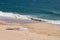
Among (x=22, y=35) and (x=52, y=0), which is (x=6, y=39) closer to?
(x=22, y=35)

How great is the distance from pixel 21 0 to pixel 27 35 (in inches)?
1107

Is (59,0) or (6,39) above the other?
(6,39)

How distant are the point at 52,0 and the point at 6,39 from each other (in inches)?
1150

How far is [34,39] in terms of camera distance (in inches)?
386

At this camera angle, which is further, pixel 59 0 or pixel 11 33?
pixel 59 0

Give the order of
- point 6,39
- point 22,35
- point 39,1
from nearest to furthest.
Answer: point 6,39 → point 22,35 → point 39,1

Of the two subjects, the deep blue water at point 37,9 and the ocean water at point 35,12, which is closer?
the ocean water at point 35,12

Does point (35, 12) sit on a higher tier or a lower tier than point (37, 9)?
higher

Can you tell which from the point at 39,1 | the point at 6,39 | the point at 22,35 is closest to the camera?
the point at 6,39

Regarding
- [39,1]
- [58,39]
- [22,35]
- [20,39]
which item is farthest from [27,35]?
[39,1]

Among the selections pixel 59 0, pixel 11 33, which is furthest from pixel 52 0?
pixel 11 33

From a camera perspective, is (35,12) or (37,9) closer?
(35,12)

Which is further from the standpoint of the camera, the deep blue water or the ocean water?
the deep blue water

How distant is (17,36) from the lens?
1023 cm
